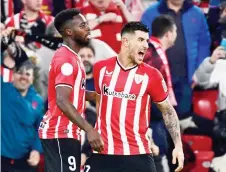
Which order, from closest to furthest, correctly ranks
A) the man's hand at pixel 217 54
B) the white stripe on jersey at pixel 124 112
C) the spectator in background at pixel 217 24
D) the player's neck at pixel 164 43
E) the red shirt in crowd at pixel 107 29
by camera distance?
the white stripe on jersey at pixel 124 112
the player's neck at pixel 164 43
the man's hand at pixel 217 54
the red shirt in crowd at pixel 107 29
the spectator in background at pixel 217 24

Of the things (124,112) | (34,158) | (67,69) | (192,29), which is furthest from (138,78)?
(192,29)

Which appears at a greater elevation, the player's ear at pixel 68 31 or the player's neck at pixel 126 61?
the player's ear at pixel 68 31

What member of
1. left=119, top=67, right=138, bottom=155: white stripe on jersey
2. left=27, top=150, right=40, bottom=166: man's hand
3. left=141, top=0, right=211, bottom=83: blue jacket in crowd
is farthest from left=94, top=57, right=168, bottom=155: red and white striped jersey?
left=141, top=0, right=211, bottom=83: blue jacket in crowd

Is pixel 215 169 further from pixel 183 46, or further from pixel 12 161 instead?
pixel 12 161

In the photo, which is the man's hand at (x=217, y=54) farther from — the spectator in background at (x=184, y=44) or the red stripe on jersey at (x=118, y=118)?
the red stripe on jersey at (x=118, y=118)

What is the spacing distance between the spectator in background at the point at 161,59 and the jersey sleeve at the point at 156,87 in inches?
89.5

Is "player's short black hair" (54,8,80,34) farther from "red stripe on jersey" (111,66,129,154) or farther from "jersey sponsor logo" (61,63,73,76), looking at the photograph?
"red stripe on jersey" (111,66,129,154)

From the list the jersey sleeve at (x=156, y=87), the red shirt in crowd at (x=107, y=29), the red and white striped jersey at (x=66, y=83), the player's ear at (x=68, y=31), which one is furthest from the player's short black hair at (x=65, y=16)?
the red shirt in crowd at (x=107, y=29)

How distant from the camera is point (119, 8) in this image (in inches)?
393

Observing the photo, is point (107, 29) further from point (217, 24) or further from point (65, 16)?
point (65, 16)

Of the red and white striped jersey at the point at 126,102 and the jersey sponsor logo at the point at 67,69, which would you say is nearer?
the jersey sponsor logo at the point at 67,69

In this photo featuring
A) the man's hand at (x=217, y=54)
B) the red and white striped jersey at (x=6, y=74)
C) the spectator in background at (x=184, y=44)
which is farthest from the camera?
the spectator in background at (x=184, y=44)

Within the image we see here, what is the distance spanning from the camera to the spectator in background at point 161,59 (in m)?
9.35

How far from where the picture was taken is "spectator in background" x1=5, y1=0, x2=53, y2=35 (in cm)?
978
